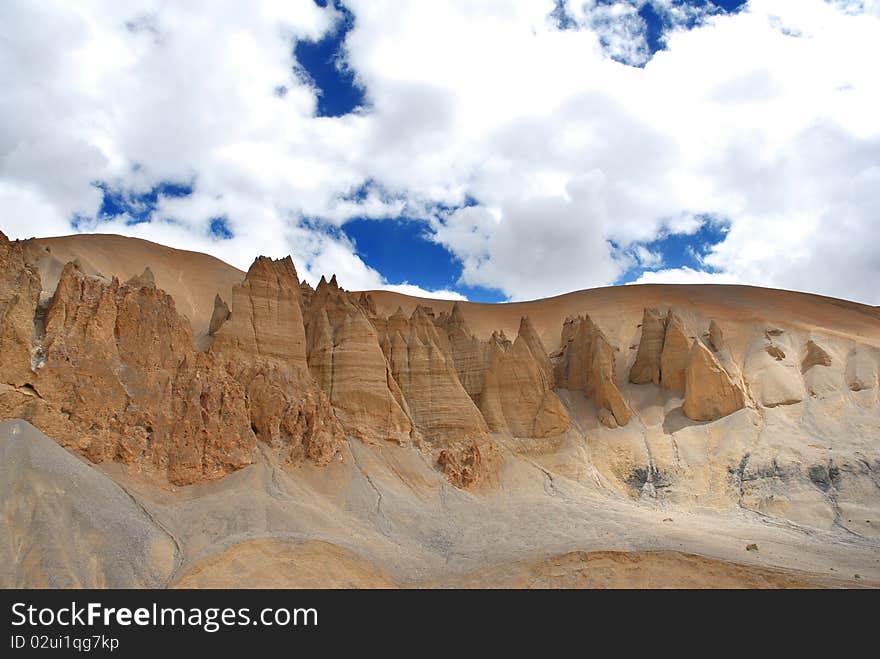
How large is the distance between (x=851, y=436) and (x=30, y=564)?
4336cm

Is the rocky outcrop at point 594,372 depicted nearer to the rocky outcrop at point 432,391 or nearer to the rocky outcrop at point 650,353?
the rocky outcrop at point 650,353

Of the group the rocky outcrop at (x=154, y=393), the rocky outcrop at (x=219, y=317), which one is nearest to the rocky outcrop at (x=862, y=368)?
the rocky outcrop at (x=154, y=393)

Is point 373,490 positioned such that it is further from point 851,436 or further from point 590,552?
point 851,436

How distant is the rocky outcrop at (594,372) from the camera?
44.8 meters

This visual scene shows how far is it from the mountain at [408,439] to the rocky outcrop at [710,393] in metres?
0.15

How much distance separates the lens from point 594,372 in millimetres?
46406

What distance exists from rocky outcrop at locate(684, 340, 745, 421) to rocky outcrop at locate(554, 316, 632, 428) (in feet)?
14.3

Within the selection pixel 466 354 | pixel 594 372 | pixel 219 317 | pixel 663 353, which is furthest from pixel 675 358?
pixel 219 317

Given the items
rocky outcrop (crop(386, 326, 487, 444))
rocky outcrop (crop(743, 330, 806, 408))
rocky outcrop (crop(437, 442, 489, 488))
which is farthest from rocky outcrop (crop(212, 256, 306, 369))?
rocky outcrop (crop(743, 330, 806, 408))

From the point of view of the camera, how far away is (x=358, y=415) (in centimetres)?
3472

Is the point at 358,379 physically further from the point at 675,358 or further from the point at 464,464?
the point at 675,358

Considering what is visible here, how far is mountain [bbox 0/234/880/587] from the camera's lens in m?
23.0
